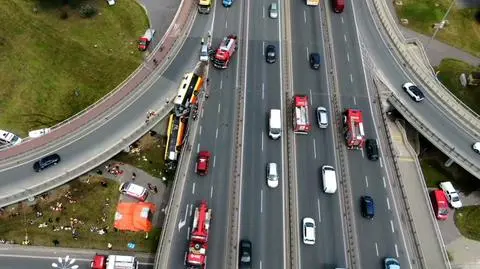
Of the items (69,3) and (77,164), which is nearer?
(77,164)

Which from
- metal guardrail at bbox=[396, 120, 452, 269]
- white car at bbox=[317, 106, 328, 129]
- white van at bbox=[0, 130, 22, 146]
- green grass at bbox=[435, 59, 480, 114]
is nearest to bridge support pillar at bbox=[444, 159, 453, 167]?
metal guardrail at bbox=[396, 120, 452, 269]

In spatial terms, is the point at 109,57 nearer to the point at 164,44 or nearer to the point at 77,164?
the point at 164,44

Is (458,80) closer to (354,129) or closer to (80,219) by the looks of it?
(354,129)

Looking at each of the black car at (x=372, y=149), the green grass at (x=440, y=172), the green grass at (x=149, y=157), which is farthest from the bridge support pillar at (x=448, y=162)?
the green grass at (x=149, y=157)

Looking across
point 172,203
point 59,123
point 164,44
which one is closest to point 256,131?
point 172,203

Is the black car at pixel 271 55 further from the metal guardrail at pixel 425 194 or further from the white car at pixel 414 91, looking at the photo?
the metal guardrail at pixel 425 194
